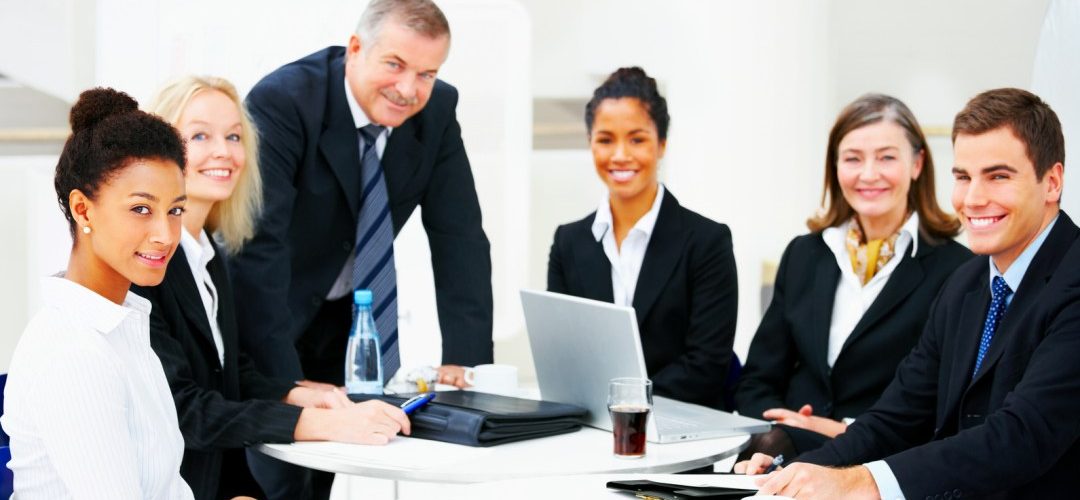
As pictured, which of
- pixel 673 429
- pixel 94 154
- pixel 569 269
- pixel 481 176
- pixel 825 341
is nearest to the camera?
pixel 94 154

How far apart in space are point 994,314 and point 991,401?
16 centimetres

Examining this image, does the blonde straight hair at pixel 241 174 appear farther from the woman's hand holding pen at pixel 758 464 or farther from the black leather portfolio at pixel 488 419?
the woman's hand holding pen at pixel 758 464

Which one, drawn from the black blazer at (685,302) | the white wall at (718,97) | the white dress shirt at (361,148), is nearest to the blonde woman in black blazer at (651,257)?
the black blazer at (685,302)

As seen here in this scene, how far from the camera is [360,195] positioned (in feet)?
10.0

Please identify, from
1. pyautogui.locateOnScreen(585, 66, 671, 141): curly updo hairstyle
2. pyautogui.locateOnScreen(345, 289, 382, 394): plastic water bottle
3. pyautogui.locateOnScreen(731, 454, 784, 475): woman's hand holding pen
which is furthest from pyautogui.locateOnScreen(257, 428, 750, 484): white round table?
pyautogui.locateOnScreen(585, 66, 671, 141): curly updo hairstyle

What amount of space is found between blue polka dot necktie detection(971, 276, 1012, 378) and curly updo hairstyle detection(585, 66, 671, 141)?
1.22 m

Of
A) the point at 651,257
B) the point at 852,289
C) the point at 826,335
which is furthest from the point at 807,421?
the point at 651,257

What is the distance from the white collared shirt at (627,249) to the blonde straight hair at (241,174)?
927 millimetres

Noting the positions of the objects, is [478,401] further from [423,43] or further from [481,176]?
[481,176]

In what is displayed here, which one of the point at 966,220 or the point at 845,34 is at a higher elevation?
the point at 845,34

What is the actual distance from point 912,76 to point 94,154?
357 cm

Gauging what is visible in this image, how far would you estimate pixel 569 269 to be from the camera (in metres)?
3.15

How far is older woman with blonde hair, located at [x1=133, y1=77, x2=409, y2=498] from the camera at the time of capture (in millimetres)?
2172

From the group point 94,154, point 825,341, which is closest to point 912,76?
point 825,341
